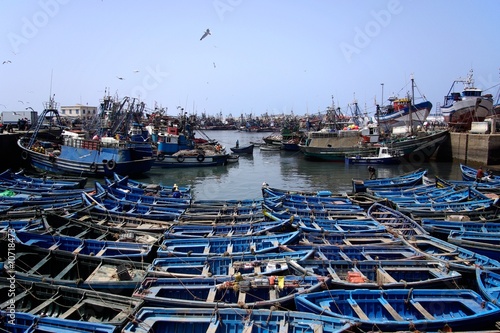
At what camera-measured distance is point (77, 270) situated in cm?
1090

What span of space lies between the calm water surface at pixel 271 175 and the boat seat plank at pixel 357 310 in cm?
1973

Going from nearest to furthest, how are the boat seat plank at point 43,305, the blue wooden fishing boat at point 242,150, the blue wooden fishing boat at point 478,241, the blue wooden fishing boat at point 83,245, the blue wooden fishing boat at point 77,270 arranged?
the boat seat plank at point 43,305, the blue wooden fishing boat at point 77,270, the blue wooden fishing boat at point 83,245, the blue wooden fishing boat at point 478,241, the blue wooden fishing boat at point 242,150

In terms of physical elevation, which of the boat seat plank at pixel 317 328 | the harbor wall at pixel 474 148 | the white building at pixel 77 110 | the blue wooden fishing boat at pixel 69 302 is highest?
the white building at pixel 77 110

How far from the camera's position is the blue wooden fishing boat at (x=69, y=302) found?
8500mm

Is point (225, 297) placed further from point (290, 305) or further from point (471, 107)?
point (471, 107)

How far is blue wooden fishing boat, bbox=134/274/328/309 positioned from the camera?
8906 mm

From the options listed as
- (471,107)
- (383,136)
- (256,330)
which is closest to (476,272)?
(256,330)

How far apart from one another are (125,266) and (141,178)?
26686mm

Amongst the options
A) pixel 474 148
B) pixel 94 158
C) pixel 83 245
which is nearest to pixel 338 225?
pixel 83 245

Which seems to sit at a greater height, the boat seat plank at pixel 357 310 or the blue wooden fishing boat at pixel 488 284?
the blue wooden fishing boat at pixel 488 284

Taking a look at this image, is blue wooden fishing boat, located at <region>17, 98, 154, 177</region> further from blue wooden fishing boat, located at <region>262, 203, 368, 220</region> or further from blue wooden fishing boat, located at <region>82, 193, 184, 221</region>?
blue wooden fishing boat, located at <region>262, 203, 368, 220</region>

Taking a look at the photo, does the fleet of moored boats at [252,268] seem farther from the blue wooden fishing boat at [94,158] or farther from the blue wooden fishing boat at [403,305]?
the blue wooden fishing boat at [94,158]

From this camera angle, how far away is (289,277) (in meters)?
9.66

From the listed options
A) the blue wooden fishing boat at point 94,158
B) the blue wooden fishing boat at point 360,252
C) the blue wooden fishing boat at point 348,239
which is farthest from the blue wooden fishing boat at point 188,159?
the blue wooden fishing boat at point 360,252
